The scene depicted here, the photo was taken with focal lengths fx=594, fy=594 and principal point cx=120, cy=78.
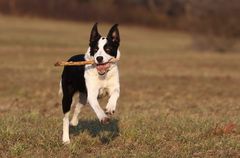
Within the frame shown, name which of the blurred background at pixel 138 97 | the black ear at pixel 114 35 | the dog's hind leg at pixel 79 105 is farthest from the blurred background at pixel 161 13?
the black ear at pixel 114 35

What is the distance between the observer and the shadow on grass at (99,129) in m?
8.57

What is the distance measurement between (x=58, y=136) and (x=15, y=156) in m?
1.35

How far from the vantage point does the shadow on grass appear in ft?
28.1

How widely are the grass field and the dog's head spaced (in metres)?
1.08

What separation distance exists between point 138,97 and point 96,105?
33.7ft

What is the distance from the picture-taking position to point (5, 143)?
26.4 ft

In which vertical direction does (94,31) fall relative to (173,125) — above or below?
above

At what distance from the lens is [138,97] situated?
1816 cm

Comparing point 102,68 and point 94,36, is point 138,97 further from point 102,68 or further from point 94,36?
point 102,68

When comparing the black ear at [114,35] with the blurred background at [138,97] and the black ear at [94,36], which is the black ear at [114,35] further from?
the blurred background at [138,97]

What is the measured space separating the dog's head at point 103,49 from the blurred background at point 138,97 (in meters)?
1.08

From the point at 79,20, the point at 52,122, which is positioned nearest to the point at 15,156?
the point at 52,122

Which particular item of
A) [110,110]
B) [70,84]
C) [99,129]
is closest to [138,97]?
[99,129]

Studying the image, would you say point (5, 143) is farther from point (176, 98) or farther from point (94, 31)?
point (176, 98)
